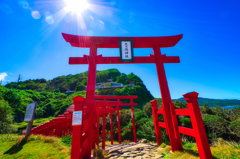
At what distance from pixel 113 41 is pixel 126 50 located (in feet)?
2.12

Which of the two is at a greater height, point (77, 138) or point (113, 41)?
point (113, 41)

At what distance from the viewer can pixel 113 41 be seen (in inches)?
162

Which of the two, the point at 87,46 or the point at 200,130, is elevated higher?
the point at 87,46

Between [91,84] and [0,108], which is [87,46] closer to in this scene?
[91,84]

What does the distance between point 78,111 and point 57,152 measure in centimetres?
212

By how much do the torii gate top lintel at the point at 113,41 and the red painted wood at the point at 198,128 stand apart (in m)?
2.59

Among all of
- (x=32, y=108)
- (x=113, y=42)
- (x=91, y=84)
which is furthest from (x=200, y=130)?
(x=32, y=108)

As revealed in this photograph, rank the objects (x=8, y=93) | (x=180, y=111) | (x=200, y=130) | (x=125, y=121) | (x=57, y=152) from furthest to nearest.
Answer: (x=8, y=93) < (x=125, y=121) < (x=57, y=152) < (x=180, y=111) < (x=200, y=130)

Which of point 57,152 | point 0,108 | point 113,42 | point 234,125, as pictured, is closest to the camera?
point 57,152

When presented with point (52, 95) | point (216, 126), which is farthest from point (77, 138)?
point (52, 95)

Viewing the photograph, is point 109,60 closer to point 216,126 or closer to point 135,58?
point 135,58

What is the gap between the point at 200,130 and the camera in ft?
7.43

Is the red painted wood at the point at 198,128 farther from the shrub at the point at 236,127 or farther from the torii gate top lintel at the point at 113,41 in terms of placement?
the shrub at the point at 236,127

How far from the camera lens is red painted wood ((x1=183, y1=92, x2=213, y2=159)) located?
215cm
